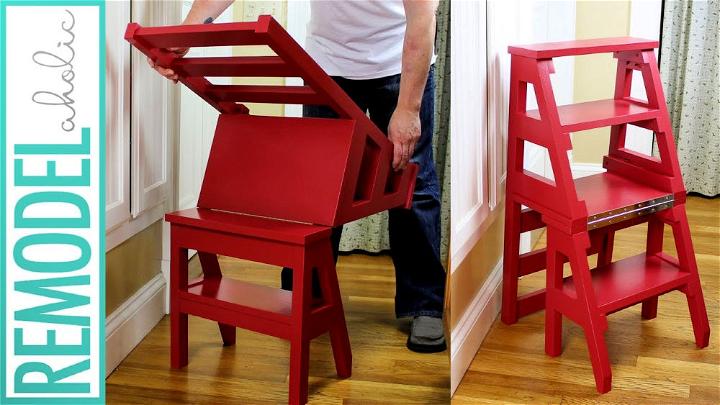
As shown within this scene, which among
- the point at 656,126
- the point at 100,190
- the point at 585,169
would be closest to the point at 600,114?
the point at 656,126

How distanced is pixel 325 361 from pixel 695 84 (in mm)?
2476

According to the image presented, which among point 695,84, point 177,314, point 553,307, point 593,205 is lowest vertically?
point 553,307

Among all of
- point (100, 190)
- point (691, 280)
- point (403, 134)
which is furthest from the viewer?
point (691, 280)

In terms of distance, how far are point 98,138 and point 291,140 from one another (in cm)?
33

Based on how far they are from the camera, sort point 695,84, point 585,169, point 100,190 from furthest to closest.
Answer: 1. point 695,84
2. point 585,169
3. point 100,190

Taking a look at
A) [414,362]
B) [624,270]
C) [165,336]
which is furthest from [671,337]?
[165,336]

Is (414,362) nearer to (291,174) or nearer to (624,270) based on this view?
(291,174)

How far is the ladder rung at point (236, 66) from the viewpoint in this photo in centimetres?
132

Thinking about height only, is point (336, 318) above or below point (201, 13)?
below

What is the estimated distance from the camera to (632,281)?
198 centimetres

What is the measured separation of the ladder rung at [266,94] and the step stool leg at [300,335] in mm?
253

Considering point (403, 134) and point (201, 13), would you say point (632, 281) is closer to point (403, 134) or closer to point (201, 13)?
point (403, 134)

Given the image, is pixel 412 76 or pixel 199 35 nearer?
pixel 199 35

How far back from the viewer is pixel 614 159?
2170 millimetres
